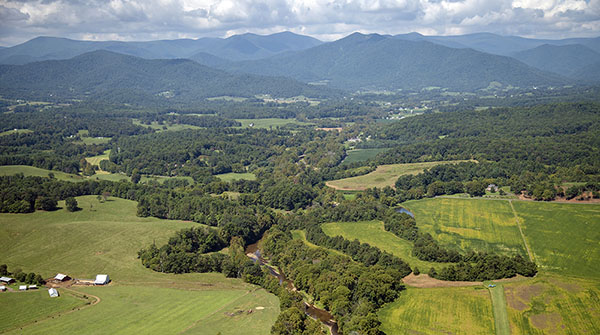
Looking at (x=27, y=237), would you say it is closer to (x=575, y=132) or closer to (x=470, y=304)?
(x=470, y=304)

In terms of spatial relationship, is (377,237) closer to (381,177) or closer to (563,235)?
Answer: (563,235)

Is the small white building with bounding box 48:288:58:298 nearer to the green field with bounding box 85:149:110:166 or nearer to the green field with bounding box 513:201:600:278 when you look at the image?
the green field with bounding box 513:201:600:278

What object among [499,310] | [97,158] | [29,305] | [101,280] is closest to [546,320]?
[499,310]

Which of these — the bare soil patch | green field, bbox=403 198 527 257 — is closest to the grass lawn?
the bare soil patch

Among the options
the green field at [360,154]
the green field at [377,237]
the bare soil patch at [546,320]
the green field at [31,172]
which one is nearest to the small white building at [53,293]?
the green field at [377,237]

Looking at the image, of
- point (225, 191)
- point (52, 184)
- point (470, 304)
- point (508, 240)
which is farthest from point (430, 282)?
point (52, 184)
